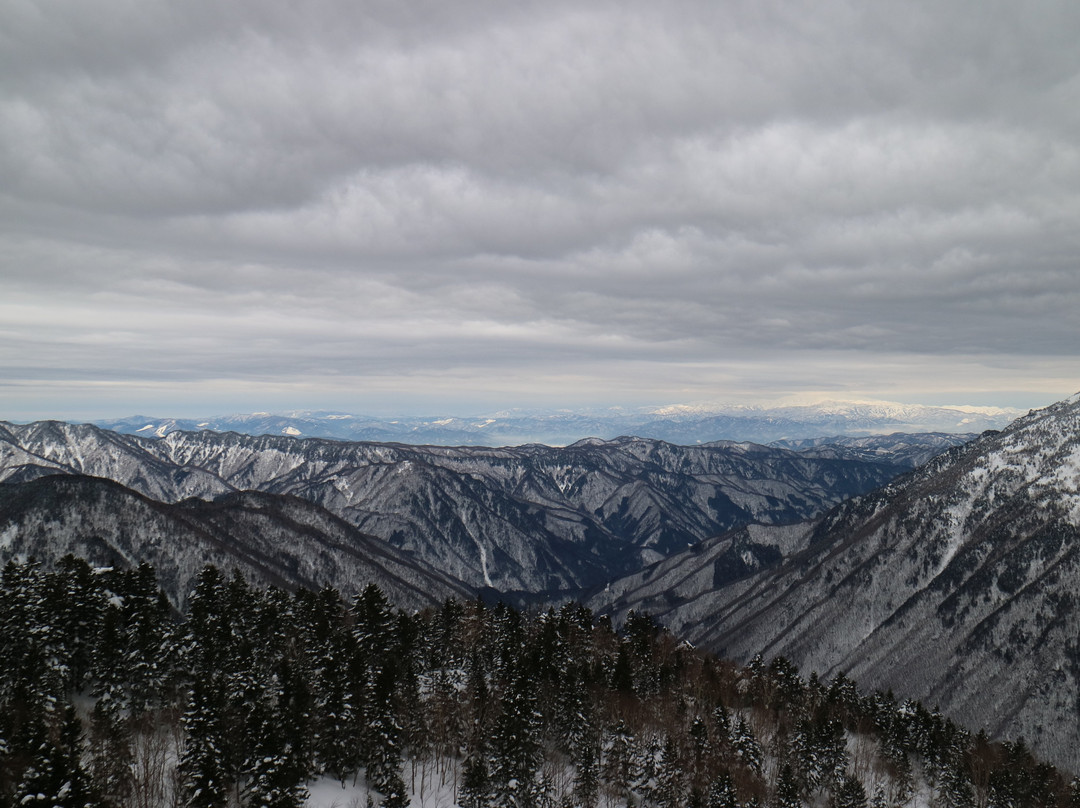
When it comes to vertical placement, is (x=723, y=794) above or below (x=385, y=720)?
below

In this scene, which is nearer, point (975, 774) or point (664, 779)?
point (664, 779)

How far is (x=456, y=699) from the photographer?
87.3 m

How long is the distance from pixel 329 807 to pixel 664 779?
39.1 meters

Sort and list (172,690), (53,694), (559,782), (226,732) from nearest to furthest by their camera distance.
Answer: (226,732)
(53,694)
(172,690)
(559,782)

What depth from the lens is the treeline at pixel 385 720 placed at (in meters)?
57.9

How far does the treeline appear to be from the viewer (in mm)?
57875

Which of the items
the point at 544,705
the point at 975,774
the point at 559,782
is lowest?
the point at 975,774

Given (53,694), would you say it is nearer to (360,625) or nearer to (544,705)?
(360,625)

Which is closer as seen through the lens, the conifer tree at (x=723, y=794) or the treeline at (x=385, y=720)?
the treeline at (x=385, y=720)

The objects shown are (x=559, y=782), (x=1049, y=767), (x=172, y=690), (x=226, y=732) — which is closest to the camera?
(x=226, y=732)

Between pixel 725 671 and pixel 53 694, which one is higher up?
pixel 53 694

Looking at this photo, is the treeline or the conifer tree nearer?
the treeline

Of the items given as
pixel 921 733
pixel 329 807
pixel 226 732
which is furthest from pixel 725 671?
pixel 226 732

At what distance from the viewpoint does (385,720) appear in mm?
70625
